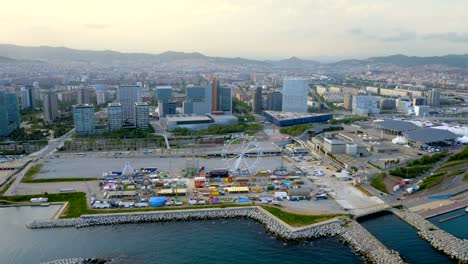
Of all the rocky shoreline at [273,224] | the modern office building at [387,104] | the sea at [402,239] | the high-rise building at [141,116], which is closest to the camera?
the sea at [402,239]

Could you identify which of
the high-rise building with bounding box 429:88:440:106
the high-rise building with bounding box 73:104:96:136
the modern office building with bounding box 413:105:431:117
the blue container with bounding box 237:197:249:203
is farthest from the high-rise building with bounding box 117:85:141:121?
the high-rise building with bounding box 429:88:440:106

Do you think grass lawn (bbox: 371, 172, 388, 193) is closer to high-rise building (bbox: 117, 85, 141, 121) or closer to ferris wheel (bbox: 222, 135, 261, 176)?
ferris wheel (bbox: 222, 135, 261, 176)

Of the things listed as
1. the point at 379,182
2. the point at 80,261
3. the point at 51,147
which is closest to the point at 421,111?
the point at 379,182

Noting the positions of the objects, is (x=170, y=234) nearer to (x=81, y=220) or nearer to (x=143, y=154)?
(x=81, y=220)

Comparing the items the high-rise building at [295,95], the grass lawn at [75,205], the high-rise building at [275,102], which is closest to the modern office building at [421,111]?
the high-rise building at [295,95]

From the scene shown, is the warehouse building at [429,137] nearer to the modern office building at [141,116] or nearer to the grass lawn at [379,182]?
the grass lawn at [379,182]

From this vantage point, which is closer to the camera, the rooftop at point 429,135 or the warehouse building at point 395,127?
the rooftop at point 429,135
